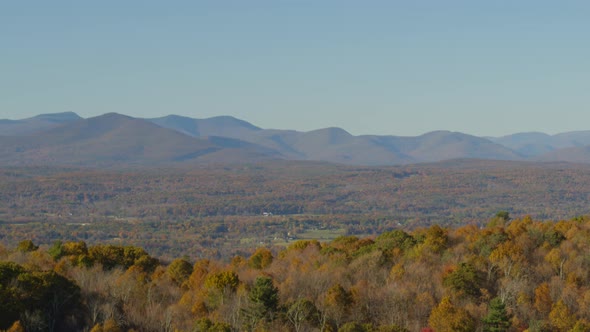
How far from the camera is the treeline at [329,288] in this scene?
38.6 meters

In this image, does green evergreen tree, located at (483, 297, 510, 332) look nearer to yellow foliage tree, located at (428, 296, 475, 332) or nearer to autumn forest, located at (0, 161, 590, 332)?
autumn forest, located at (0, 161, 590, 332)

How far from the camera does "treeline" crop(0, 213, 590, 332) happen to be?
127ft

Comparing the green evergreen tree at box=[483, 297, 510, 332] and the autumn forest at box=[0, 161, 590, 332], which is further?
the autumn forest at box=[0, 161, 590, 332]

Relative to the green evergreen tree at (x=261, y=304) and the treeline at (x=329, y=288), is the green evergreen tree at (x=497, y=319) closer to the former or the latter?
the treeline at (x=329, y=288)

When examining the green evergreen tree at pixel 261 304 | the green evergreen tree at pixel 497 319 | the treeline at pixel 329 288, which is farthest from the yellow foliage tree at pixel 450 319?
the green evergreen tree at pixel 261 304

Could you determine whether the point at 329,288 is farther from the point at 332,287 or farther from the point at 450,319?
the point at 450,319

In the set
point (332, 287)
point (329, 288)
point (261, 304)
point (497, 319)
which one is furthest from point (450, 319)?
point (261, 304)

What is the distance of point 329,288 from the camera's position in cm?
4447

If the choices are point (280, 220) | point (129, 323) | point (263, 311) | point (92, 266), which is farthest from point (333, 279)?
point (280, 220)

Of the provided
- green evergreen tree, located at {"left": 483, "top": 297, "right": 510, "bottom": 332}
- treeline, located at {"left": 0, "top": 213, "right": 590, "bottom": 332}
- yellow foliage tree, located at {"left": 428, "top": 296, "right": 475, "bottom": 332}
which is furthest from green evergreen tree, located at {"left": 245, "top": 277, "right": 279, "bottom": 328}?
green evergreen tree, located at {"left": 483, "top": 297, "right": 510, "bottom": 332}

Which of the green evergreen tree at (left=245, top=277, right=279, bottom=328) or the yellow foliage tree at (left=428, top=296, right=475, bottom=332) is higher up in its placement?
the green evergreen tree at (left=245, top=277, right=279, bottom=328)

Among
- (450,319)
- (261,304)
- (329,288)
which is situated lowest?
(450,319)

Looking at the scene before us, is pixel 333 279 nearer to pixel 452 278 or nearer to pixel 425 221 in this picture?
pixel 452 278

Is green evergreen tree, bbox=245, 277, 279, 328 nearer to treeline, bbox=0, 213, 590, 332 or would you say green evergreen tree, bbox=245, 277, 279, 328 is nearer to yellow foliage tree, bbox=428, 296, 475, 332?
treeline, bbox=0, 213, 590, 332
